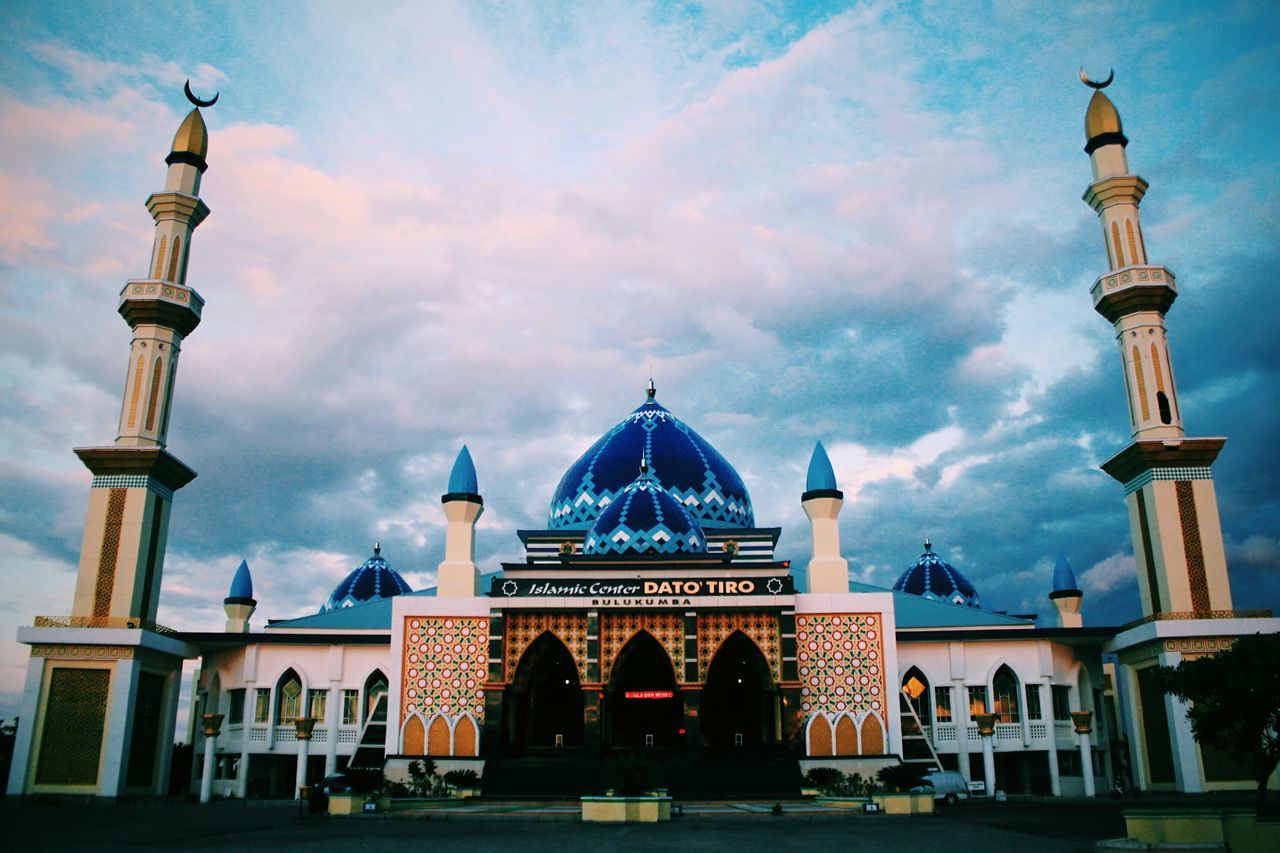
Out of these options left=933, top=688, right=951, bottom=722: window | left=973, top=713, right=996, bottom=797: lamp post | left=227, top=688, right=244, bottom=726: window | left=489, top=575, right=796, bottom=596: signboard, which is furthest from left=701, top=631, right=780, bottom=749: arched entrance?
left=227, top=688, right=244, bottom=726: window

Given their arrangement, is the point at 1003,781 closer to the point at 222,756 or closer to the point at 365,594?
the point at 222,756

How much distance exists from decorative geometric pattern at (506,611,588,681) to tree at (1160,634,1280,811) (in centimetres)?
1372

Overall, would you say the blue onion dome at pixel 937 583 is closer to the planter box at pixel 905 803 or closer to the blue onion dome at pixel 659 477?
the blue onion dome at pixel 659 477

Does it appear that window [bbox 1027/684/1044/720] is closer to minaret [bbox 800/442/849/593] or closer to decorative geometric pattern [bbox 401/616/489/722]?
minaret [bbox 800/442/849/593]

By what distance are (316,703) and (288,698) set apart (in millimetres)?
803

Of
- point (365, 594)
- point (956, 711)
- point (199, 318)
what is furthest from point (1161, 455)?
point (365, 594)

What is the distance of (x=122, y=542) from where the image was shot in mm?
25703

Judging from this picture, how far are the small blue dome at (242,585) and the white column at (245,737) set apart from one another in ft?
15.5

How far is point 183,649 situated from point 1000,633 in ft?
72.8

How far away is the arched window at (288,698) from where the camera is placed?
28.4 metres

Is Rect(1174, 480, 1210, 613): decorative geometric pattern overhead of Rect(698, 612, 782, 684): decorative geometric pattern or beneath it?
overhead

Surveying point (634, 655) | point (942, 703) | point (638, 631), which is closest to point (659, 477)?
point (634, 655)

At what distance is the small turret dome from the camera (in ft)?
97.3

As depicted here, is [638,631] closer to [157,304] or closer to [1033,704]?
[1033,704]
